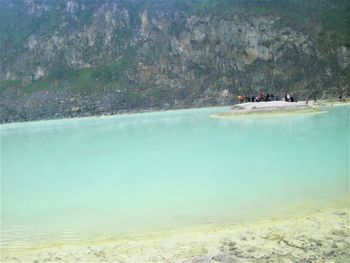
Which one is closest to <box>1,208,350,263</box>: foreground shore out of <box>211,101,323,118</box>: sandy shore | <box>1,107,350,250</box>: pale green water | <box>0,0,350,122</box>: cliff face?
<box>1,107,350,250</box>: pale green water

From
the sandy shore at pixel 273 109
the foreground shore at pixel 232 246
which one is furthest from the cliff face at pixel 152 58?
the foreground shore at pixel 232 246

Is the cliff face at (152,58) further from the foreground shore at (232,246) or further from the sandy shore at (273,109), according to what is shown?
the foreground shore at (232,246)

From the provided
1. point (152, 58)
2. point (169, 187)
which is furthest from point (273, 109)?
point (152, 58)

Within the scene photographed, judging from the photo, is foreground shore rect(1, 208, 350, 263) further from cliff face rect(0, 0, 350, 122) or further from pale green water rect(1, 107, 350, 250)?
cliff face rect(0, 0, 350, 122)

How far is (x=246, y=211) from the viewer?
1071cm

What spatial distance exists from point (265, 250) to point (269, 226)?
4.58 feet

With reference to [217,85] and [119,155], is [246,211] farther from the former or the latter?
[217,85]

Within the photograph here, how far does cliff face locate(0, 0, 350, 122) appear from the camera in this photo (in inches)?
4269

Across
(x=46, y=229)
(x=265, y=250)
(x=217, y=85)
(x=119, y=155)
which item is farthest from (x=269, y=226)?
(x=217, y=85)

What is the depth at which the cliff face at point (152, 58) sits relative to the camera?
108m

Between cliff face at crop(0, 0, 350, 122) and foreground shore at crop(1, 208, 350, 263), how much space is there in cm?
9232

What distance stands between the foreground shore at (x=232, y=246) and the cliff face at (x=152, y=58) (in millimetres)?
92324

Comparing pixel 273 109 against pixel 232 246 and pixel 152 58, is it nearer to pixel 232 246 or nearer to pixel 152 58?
pixel 232 246

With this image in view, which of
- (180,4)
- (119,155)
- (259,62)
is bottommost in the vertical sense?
(119,155)
